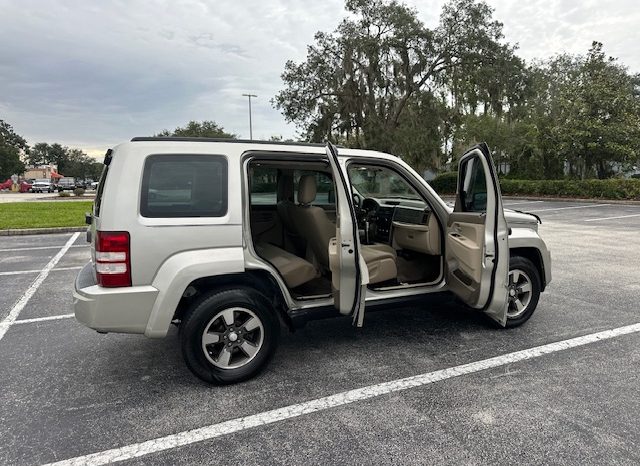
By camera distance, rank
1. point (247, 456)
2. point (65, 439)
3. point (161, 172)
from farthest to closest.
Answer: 1. point (161, 172)
2. point (65, 439)
3. point (247, 456)

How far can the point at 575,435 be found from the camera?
2.45 meters

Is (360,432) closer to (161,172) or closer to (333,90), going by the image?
(161,172)

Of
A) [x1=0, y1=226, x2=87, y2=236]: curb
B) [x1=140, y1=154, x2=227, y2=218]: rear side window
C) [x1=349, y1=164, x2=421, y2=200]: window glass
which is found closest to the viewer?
[x1=140, y1=154, x2=227, y2=218]: rear side window

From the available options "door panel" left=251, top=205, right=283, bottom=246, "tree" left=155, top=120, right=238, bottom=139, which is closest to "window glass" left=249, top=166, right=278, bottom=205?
"door panel" left=251, top=205, right=283, bottom=246

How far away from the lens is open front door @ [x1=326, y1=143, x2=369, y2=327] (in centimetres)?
311

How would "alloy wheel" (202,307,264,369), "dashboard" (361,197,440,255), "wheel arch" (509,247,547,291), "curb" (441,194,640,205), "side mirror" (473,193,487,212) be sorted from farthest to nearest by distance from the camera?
1. "curb" (441,194,640,205)
2. "wheel arch" (509,247,547,291)
3. "dashboard" (361,197,440,255)
4. "side mirror" (473,193,487,212)
5. "alloy wheel" (202,307,264,369)

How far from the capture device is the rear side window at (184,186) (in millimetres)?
2934

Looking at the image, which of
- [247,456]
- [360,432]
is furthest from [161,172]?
[360,432]

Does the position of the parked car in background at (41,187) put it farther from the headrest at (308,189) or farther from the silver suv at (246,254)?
the headrest at (308,189)

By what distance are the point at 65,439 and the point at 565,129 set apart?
81.2 ft

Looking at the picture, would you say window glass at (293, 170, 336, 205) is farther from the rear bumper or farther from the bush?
the bush

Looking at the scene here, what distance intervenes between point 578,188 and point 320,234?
827 inches

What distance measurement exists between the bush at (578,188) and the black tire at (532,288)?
17336 mm

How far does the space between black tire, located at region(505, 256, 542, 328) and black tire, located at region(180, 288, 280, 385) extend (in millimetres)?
2262
